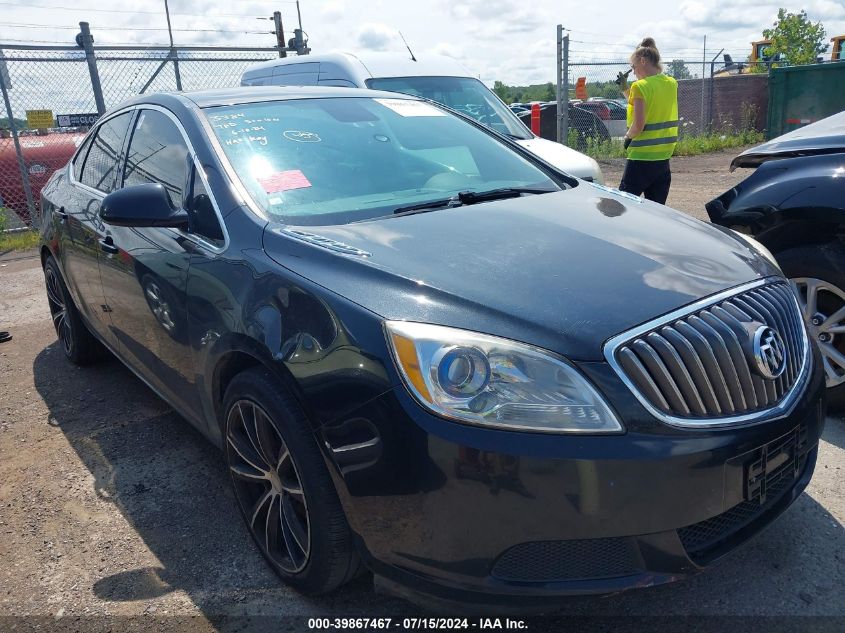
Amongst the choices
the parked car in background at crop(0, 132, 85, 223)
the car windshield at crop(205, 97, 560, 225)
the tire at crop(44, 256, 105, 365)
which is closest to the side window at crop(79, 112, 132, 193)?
the tire at crop(44, 256, 105, 365)

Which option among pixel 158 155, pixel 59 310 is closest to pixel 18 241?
pixel 59 310

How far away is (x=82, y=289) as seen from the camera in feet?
13.8

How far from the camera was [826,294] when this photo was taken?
11.4 ft

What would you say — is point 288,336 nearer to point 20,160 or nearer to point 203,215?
point 203,215

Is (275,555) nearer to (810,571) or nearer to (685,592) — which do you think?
(685,592)

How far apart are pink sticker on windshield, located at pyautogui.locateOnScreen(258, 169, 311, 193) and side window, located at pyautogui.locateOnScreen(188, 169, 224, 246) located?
8.6 inches

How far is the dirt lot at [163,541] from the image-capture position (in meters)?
2.41

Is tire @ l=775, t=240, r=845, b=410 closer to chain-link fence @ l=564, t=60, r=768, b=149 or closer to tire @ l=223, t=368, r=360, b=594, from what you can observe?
tire @ l=223, t=368, r=360, b=594

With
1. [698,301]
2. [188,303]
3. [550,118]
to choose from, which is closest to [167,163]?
[188,303]

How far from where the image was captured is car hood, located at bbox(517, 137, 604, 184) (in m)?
6.92

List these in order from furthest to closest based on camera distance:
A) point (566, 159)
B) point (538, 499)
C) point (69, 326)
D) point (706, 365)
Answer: point (566, 159) < point (69, 326) < point (706, 365) < point (538, 499)

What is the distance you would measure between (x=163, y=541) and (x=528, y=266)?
1.82 metres

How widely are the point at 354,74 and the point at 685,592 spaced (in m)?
6.23

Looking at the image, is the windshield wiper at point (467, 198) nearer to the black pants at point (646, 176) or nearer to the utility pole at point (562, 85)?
the black pants at point (646, 176)
